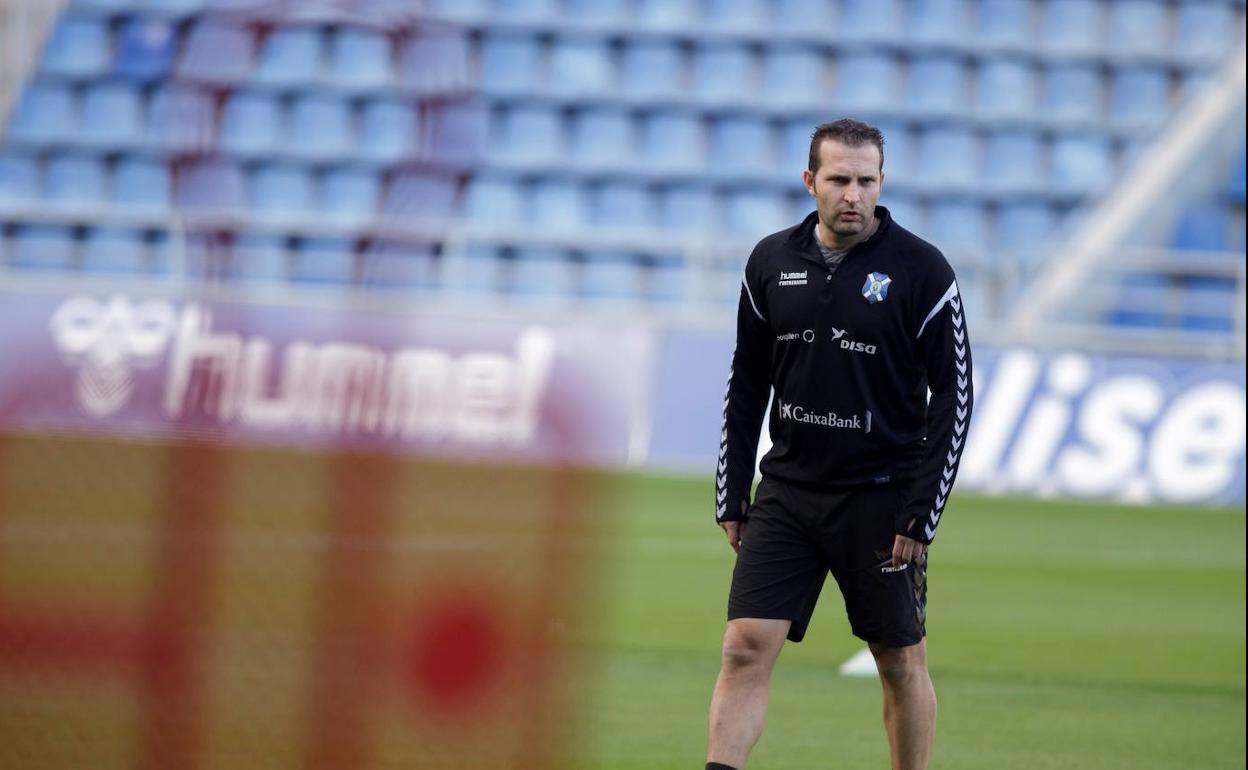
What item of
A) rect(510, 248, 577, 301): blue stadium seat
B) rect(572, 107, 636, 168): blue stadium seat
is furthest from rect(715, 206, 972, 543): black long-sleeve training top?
rect(572, 107, 636, 168): blue stadium seat

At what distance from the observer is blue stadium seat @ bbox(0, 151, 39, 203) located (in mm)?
19234

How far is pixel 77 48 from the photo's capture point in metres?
19.9

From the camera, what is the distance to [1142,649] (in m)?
9.37

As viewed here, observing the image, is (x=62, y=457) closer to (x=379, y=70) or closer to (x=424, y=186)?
(x=424, y=186)

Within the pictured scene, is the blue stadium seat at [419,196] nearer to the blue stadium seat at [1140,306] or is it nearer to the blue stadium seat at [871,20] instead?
the blue stadium seat at [1140,306]

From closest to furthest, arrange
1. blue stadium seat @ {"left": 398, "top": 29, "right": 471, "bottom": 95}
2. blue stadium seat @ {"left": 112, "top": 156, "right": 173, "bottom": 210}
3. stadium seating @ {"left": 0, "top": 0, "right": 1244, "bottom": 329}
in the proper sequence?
blue stadium seat @ {"left": 398, "top": 29, "right": 471, "bottom": 95}, stadium seating @ {"left": 0, "top": 0, "right": 1244, "bottom": 329}, blue stadium seat @ {"left": 112, "top": 156, "right": 173, "bottom": 210}

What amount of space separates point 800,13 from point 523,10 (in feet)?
10.2

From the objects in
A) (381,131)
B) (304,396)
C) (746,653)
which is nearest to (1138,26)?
(381,131)

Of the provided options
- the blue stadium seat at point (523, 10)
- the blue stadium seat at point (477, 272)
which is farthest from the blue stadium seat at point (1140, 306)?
the blue stadium seat at point (523, 10)

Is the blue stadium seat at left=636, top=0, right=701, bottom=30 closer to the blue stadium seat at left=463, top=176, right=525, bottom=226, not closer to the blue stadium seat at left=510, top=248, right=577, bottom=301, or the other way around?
the blue stadium seat at left=463, top=176, right=525, bottom=226

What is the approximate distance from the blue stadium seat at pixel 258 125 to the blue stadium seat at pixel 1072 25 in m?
8.54

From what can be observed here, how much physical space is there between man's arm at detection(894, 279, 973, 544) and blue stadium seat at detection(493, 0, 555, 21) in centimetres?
1603

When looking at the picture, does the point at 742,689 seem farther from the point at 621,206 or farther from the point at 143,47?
the point at 621,206

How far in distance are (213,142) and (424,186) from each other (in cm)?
48
